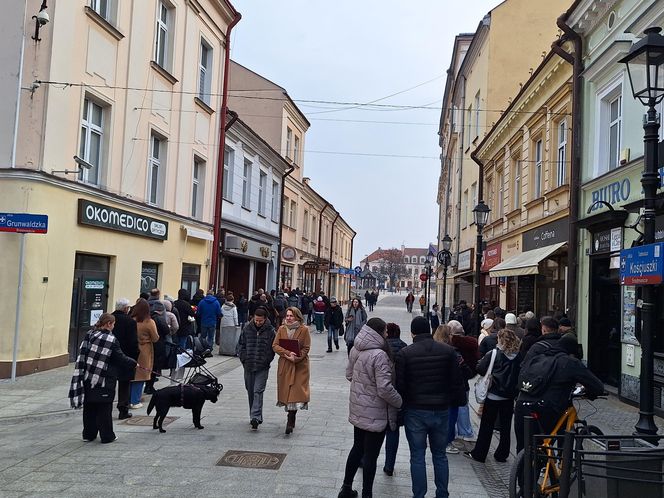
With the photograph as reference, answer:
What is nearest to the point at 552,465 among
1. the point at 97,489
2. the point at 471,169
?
the point at 97,489

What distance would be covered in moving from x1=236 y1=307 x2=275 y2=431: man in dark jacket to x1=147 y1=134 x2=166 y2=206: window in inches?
363

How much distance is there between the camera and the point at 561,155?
14.2m

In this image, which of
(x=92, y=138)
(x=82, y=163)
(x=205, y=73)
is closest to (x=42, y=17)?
(x=82, y=163)

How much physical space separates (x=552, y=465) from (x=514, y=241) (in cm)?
1388

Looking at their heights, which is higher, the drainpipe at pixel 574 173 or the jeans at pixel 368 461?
the drainpipe at pixel 574 173

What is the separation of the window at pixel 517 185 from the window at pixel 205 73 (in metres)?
10.2

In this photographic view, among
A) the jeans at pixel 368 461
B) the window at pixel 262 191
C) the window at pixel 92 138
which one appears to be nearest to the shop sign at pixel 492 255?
the window at pixel 262 191

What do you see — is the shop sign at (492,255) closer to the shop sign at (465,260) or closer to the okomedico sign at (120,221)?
the shop sign at (465,260)

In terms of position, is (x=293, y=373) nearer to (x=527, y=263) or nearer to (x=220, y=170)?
(x=527, y=263)

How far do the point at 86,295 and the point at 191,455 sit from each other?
7.34m

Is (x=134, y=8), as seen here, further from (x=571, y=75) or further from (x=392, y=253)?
(x=392, y=253)

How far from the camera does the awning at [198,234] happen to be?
17405 mm

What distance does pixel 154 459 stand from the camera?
6.08 m

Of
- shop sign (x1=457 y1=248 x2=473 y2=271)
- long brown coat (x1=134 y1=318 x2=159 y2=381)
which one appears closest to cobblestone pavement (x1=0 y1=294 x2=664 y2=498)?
long brown coat (x1=134 y1=318 x2=159 y2=381)
